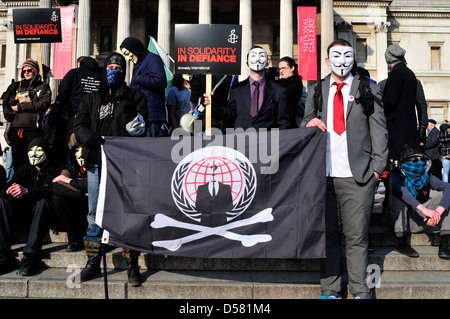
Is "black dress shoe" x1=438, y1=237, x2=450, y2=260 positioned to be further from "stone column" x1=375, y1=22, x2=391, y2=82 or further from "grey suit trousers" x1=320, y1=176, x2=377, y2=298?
"stone column" x1=375, y1=22, x2=391, y2=82

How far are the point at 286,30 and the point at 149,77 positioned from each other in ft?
84.6

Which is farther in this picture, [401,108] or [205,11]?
[205,11]

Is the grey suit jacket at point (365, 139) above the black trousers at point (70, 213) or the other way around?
above

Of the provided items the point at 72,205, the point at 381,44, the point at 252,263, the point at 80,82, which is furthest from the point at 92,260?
the point at 381,44

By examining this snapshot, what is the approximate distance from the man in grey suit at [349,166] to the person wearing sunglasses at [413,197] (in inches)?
50.9

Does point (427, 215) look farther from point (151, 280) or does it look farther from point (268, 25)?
point (268, 25)

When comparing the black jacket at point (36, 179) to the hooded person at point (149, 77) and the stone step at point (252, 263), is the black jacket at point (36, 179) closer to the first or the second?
the stone step at point (252, 263)

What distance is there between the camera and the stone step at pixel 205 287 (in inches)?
164

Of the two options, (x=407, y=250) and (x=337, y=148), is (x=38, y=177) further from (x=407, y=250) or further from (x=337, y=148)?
(x=407, y=250)

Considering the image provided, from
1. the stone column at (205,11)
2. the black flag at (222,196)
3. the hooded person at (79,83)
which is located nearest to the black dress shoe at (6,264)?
the black flag at (222,196)

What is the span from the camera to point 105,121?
4434 millimetres

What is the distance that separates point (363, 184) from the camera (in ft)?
12.5

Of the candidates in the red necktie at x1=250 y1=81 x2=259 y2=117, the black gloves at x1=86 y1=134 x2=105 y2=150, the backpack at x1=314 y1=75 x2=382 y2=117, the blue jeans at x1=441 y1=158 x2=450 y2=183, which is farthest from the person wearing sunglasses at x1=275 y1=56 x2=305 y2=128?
the blue jeans at x1=441 y1=158 x2=450 y2=183

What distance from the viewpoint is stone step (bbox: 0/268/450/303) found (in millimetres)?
4172
